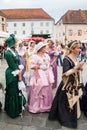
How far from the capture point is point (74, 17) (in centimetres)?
5825

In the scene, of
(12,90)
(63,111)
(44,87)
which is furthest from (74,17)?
(63,111)

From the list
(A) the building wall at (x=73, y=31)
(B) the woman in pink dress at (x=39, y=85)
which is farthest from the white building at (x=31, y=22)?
(B) the woman in pink dress at (x=39, y=85)

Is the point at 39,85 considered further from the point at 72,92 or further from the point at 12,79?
the point at 72,92

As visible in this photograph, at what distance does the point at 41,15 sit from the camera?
80.9m

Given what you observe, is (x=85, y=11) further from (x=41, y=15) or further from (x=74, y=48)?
(x=74, y=48)

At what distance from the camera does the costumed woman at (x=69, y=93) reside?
4.54m

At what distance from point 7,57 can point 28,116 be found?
4.14 ft

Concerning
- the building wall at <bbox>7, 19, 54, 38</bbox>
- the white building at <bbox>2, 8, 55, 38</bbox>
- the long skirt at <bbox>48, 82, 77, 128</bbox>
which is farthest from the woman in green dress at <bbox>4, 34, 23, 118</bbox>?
the building wall at <bbox>7, 19, 54, 38</bbox>

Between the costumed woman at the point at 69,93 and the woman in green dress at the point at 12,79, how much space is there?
32.1 inches

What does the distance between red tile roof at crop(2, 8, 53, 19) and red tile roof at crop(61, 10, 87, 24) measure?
20666 millimetres

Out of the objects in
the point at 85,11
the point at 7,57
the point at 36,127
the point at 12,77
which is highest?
the point at 85,11

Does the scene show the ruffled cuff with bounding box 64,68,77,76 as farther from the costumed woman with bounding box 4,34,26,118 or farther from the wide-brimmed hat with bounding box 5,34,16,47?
the wide-brimmed hat with bounding box 5,34,16,47

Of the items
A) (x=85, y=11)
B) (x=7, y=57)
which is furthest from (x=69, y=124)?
(x=85, y=11)

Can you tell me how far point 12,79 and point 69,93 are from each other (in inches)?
44.6
